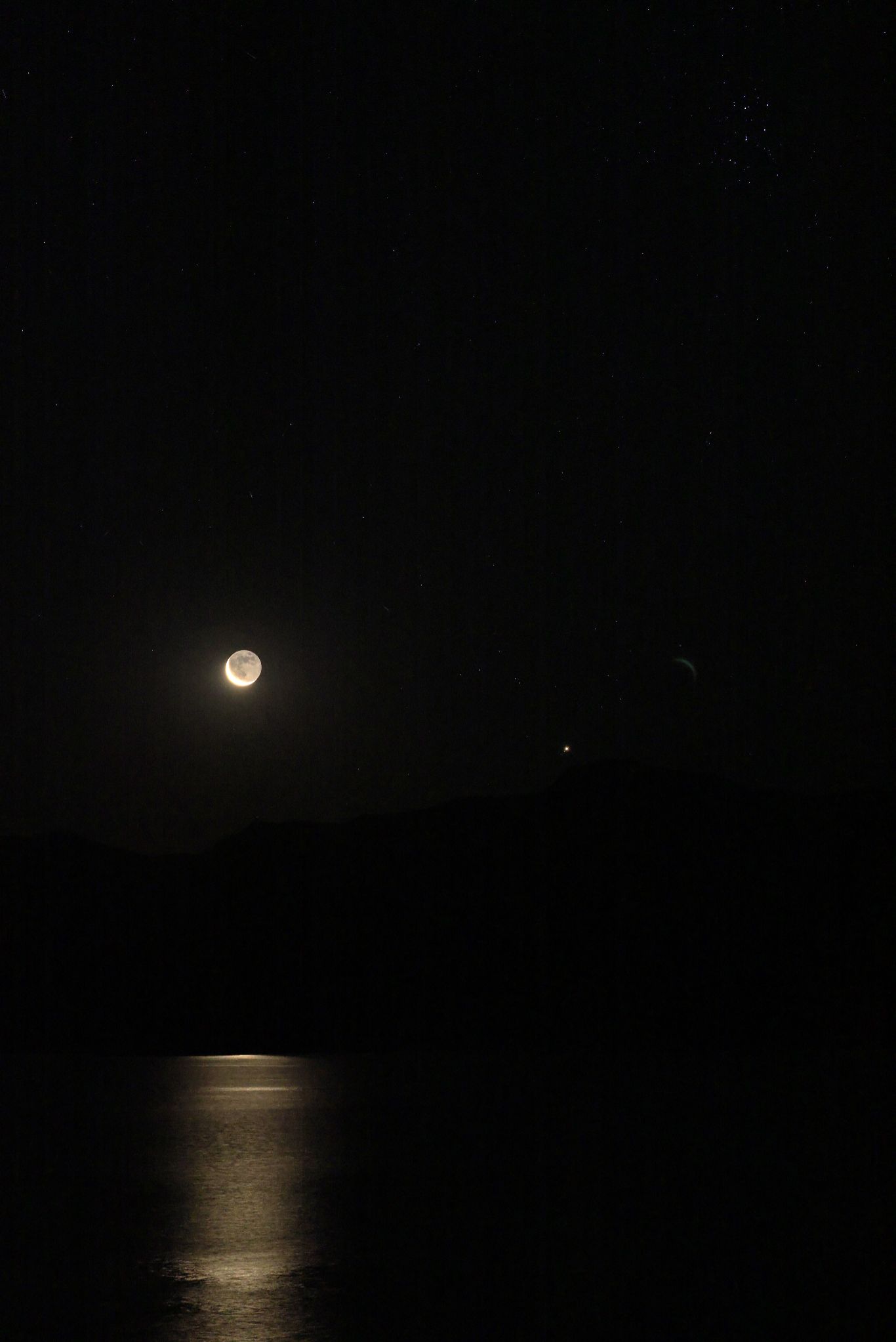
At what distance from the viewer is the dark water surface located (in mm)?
8016

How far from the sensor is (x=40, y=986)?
8619 cm

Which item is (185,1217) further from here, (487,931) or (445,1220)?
(487,931)

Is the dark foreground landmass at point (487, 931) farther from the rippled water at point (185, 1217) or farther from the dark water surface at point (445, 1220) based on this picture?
the dark water surface at point (445, 1220)

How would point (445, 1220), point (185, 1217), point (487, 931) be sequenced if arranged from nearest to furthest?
point (445, 1220) → point (185, 1217) → point (487, 931)

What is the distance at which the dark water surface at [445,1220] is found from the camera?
316 inches

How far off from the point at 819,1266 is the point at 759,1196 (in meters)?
3.22

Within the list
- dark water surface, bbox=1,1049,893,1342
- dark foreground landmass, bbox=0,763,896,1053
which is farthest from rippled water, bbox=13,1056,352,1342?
dark foreground landmass, bbox=0,763,896,1053

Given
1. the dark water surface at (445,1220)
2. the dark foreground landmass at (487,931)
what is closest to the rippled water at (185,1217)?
the dark water surface at (445,1220)

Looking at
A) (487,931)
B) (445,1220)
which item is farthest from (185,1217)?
(487,931)

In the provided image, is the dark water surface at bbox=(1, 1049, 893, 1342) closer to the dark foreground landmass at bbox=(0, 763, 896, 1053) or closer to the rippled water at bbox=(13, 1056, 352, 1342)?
the rippled water at bbox=(13, 1056, 352, 1342)

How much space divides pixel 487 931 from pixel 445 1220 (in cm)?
8062

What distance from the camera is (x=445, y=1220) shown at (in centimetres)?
1134

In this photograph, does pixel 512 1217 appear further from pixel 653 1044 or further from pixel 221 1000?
pixel 221 1000

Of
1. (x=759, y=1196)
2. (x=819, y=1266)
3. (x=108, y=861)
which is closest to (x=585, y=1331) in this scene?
(x=819, y=1266)
